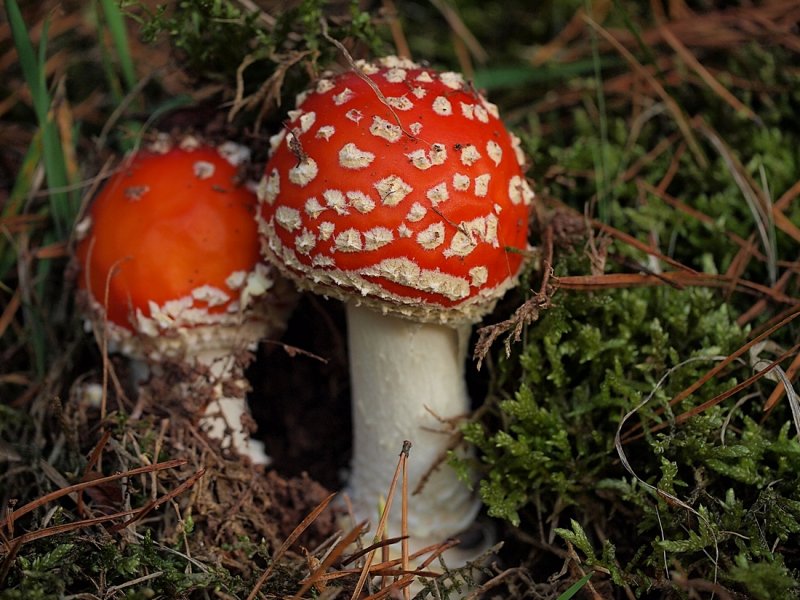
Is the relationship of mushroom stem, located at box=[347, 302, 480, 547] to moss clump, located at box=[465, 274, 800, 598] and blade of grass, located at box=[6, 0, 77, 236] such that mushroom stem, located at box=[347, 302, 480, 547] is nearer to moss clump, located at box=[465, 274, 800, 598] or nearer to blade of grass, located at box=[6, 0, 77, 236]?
moss clump, located at box=[465, 274, 800, 598]

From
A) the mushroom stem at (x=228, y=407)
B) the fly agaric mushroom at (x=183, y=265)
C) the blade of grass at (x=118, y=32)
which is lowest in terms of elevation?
the mushroom stem at (x=228, y=407)

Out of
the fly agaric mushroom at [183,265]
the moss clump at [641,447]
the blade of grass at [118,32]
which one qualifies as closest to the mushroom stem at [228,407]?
the fly agaric mushroom at [183,265]

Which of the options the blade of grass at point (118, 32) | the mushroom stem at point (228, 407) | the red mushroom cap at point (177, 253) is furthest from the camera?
the blade of grass at point (118, 32)

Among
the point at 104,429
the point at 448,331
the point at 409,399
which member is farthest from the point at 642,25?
the point at 104,429

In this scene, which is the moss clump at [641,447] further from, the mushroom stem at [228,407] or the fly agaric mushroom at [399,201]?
the mushroom stem at [228,407]

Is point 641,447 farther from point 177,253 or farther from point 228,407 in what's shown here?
point 177,253

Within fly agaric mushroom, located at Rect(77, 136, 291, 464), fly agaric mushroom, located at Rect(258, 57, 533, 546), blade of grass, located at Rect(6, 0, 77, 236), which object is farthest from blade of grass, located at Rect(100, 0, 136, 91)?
fly agaric mushroom, located at Rect(258, 57, 533, 546)
